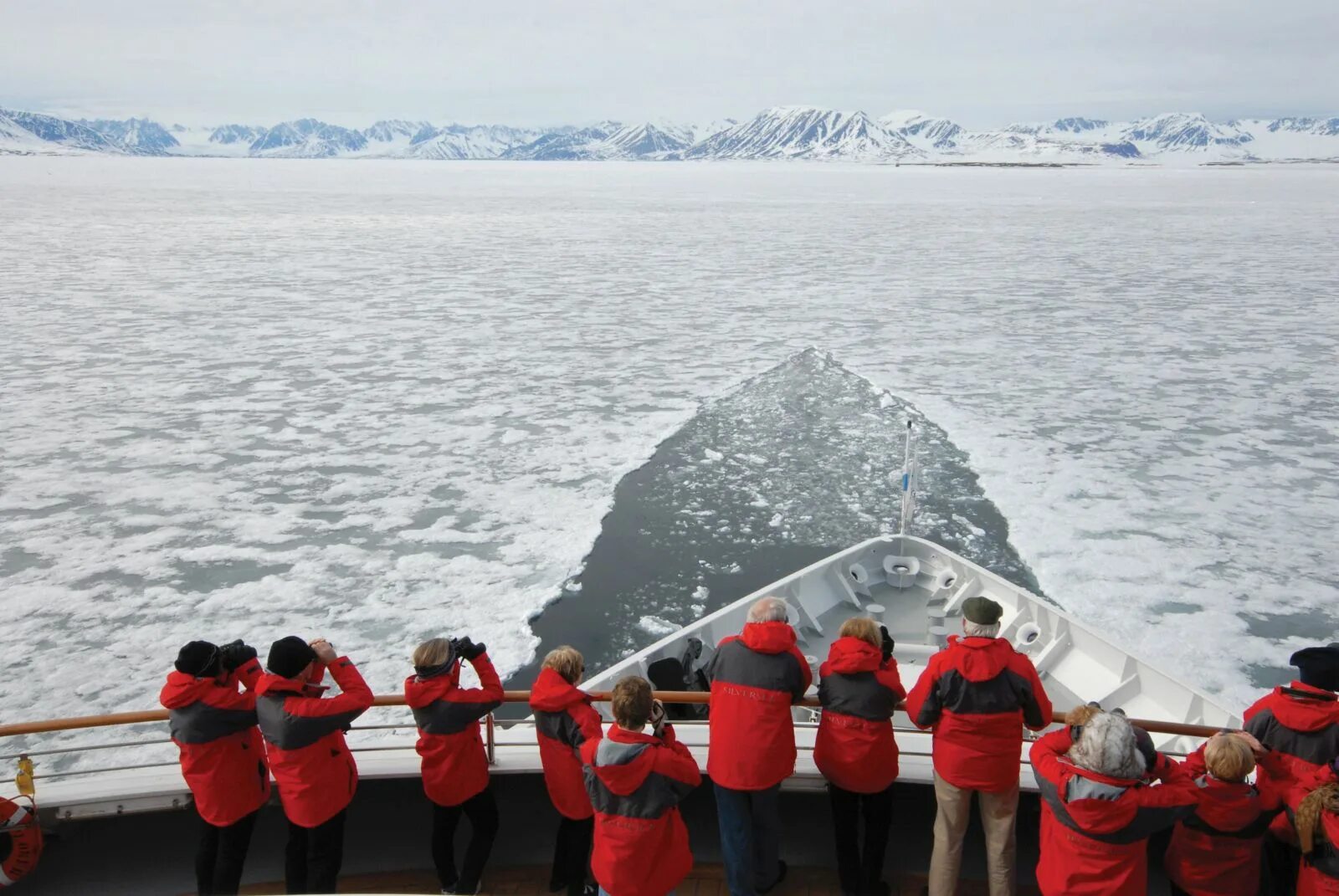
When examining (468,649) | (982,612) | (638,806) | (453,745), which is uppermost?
(982,612)

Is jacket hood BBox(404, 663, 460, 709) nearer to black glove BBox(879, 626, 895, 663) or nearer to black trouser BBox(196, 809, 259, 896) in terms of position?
black trouser BBox(196, 809, 259, 896)

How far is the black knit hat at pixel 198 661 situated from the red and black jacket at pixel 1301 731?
3.57m

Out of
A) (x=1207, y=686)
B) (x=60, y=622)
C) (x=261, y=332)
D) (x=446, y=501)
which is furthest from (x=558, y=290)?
(x=1207, y=686)

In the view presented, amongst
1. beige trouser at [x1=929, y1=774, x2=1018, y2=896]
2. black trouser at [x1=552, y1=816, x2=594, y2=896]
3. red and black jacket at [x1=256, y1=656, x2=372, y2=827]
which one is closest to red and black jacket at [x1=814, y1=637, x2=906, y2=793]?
beige trouser at [x1=929, y1=774, x2=1018, y2=896]

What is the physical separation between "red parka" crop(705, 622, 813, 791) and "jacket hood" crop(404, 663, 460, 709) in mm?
991

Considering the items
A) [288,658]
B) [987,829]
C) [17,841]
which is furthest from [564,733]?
[17,841]

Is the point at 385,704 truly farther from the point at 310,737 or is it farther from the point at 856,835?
the point at 856,835

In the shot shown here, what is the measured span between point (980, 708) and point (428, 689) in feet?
6.37

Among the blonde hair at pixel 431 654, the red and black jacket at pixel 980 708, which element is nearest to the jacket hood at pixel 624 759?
the blonde hair at pixel 431 654

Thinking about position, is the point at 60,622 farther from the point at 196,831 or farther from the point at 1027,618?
the point at 1027,618

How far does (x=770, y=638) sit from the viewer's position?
321cm

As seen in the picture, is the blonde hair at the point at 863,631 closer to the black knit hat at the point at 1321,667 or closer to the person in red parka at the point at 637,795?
the person in red parka at the point at 637,795

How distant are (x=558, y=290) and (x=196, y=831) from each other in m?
19.4

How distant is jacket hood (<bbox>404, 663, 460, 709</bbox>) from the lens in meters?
3.21
